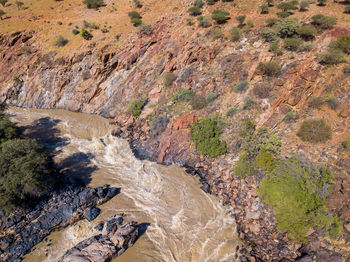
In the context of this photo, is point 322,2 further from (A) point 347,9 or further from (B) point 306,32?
(B) point 306,32

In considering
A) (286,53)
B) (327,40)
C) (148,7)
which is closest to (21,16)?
(148,7)

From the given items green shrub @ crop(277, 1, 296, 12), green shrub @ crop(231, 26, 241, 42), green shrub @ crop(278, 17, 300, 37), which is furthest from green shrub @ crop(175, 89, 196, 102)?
green shrub @ crop(277, 1, 296, 12)

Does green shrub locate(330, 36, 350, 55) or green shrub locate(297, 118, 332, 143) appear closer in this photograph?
green shrub locate(297, 118, 332, 143)

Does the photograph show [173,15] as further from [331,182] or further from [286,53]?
[331,182]

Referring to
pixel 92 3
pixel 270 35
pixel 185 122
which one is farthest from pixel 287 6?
pixel 92 3

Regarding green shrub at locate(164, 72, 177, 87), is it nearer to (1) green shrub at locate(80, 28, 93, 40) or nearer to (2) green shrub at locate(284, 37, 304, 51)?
(2) green shrub at locate(284, 37, 304, 51)

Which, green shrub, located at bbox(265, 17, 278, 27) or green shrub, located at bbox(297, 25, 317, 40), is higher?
green shrub, located at bbox(265, 17, 278, 27)
